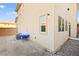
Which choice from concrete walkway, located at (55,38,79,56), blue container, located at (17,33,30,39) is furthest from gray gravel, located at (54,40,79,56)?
blue container, located at (17,33,30,39)

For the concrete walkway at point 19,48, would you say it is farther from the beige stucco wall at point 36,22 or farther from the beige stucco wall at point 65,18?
the beige stucco wall at point 65,18

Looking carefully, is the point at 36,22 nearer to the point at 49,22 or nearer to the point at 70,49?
the point at 49,22

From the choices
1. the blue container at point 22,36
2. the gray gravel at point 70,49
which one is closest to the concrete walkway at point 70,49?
the gray gravel at point 70,49

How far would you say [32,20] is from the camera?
81.5 inches

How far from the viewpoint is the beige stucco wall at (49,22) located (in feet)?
6.43

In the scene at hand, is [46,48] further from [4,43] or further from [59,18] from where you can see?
[4,43]

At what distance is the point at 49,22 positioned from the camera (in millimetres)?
1978

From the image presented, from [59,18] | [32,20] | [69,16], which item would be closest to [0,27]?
[32,20]

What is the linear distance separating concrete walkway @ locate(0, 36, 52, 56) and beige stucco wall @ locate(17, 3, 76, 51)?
0.27 feet

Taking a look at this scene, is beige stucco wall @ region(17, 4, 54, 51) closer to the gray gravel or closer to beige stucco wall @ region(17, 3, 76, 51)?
beige stucco wall @ region(17, 3, 76, 51)

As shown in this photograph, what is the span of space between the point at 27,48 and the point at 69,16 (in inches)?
29.4

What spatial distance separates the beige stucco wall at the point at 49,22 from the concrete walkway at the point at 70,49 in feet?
0.22

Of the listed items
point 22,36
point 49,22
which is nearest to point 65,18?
point 49,22

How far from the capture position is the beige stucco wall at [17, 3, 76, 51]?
1.96 meters
